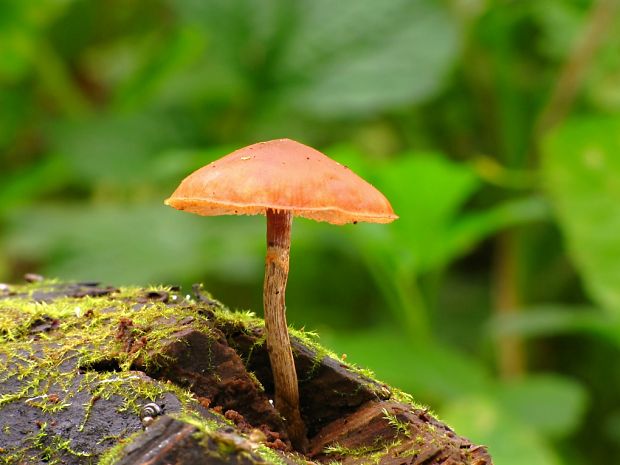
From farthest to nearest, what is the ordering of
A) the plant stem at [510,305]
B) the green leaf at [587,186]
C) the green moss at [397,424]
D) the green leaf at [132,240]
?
the plant stem at [510,305]
the green leaf at [132,240]
the green leaf at [587,186]
the green moss at [397,424]

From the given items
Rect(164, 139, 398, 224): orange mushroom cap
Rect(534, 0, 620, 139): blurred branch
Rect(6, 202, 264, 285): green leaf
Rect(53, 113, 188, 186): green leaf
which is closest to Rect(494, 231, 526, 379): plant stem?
Rect(534, 0, 620, 139): blurred branch

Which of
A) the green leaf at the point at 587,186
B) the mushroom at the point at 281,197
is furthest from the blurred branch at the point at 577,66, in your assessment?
the mushroom at the point at 281,197

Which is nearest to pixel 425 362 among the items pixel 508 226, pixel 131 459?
pixel 508 226

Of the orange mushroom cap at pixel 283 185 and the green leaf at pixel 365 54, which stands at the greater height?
the green leaf at pixel 365 54

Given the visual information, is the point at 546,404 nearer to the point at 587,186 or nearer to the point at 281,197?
the point at 587,186

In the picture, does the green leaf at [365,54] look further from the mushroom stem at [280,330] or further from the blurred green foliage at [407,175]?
the mushroom stem at [280,330]

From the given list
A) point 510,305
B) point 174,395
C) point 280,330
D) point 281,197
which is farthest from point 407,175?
point 174,395

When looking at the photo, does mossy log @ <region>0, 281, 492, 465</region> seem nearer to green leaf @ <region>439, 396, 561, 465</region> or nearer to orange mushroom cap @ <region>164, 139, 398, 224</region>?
orange mushroom cap @ <region>164, 139, 398, 224</region>
